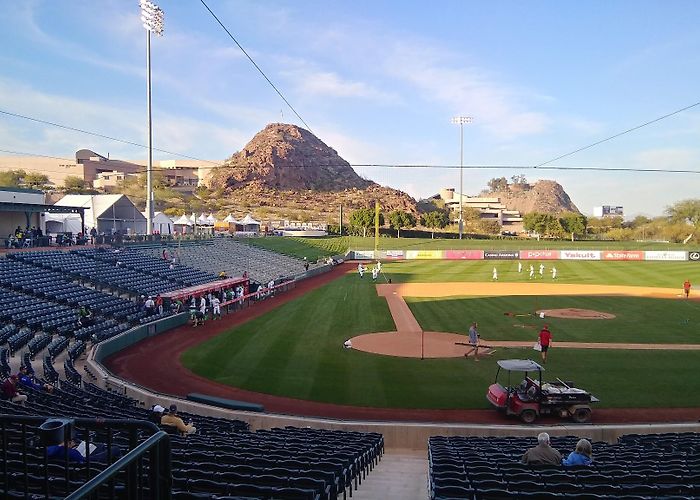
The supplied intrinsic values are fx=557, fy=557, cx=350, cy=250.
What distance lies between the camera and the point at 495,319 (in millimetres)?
30797

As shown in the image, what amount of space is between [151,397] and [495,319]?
20.1 m

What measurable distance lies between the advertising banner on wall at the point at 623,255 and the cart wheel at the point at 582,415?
6690 cm

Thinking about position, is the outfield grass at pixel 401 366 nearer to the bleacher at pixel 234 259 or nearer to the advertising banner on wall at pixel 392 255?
the bleacher at pixel 234 259

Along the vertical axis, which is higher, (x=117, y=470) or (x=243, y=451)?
(x=117, y=470)

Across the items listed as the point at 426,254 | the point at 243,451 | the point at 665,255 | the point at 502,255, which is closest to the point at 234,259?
the point at 426,254

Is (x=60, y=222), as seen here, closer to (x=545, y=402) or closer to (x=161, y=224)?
(x=161, y=224)

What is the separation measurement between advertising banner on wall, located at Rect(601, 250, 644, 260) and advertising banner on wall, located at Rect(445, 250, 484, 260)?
1658cm

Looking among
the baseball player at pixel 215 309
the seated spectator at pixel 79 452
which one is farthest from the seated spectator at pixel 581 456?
the baseball player at pixel 215 309

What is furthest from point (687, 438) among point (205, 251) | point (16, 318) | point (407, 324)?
point (205, 251)

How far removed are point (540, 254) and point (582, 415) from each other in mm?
64921

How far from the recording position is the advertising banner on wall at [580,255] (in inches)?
3000

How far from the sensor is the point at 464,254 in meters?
77.5

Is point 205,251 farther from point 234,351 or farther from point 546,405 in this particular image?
point 546,405

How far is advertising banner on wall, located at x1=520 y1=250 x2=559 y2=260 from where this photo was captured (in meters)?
76.8
